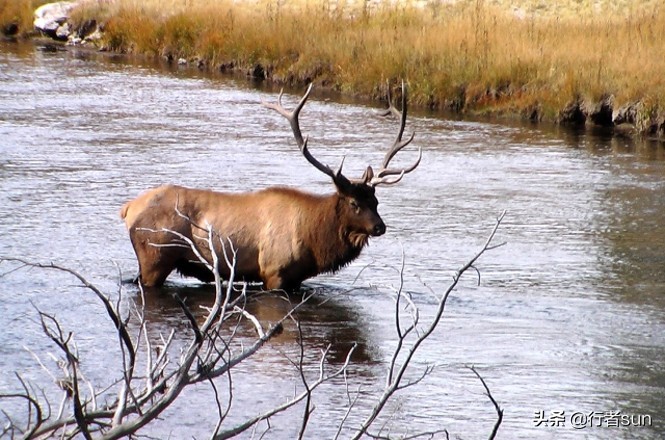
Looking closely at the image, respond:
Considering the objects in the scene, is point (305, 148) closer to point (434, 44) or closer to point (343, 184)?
point (343, 184)

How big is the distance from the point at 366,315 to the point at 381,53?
1388cm

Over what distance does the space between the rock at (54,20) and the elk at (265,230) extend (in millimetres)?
23363

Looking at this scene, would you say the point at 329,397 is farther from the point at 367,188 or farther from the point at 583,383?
the point at 367,188

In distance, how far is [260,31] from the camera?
26.0m

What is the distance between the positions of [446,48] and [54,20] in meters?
13.7

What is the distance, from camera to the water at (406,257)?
731 centimetres

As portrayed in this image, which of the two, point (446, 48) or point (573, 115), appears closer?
point (573, 115)

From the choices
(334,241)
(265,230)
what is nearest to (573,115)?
(334,241)

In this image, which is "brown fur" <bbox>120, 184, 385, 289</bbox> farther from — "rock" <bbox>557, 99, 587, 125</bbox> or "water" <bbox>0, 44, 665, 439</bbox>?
"rock" <bbox>557, 99, 587, 125</bbox>

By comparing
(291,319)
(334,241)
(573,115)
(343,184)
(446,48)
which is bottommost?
(291,319)

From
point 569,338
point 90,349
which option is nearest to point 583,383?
point 569,338

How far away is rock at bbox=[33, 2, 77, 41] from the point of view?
105ft

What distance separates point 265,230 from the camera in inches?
374

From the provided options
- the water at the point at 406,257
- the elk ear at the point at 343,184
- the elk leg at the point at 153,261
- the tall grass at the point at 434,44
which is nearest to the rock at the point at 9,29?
the tall grass at the point at 434,44
